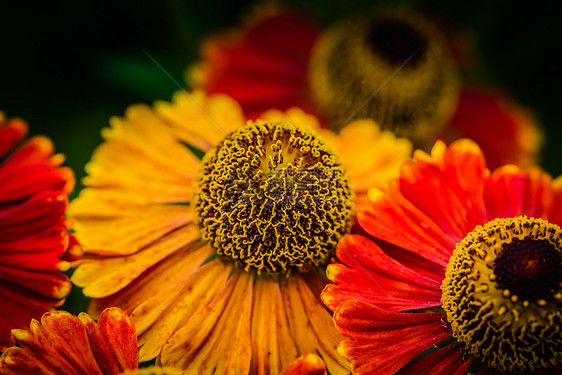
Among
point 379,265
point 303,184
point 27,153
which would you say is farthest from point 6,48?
point 379,265

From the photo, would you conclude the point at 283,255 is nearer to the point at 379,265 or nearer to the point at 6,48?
the point at 379,265

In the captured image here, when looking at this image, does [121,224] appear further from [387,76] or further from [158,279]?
[387,76]

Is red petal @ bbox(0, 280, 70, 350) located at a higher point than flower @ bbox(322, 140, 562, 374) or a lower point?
higher

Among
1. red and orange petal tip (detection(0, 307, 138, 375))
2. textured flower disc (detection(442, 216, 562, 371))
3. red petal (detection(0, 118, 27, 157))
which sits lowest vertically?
textured flower disc (detection(442, 216, 562, 371))

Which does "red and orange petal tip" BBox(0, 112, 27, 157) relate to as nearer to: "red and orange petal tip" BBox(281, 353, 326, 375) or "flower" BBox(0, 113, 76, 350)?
"flower" BBox(0, 113, 76, 350)

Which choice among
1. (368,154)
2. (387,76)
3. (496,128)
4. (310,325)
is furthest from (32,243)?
(496,128)

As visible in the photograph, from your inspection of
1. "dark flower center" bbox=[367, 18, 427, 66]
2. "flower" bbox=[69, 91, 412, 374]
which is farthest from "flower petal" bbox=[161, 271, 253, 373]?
"dark flower center" bbox=[367, 18, 427, 66]

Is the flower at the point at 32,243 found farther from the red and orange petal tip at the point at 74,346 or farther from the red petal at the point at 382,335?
the red petal at the point at 382,335

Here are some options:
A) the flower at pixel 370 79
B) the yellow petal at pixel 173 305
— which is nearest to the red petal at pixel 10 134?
the yellow petal at pixel 173 305
